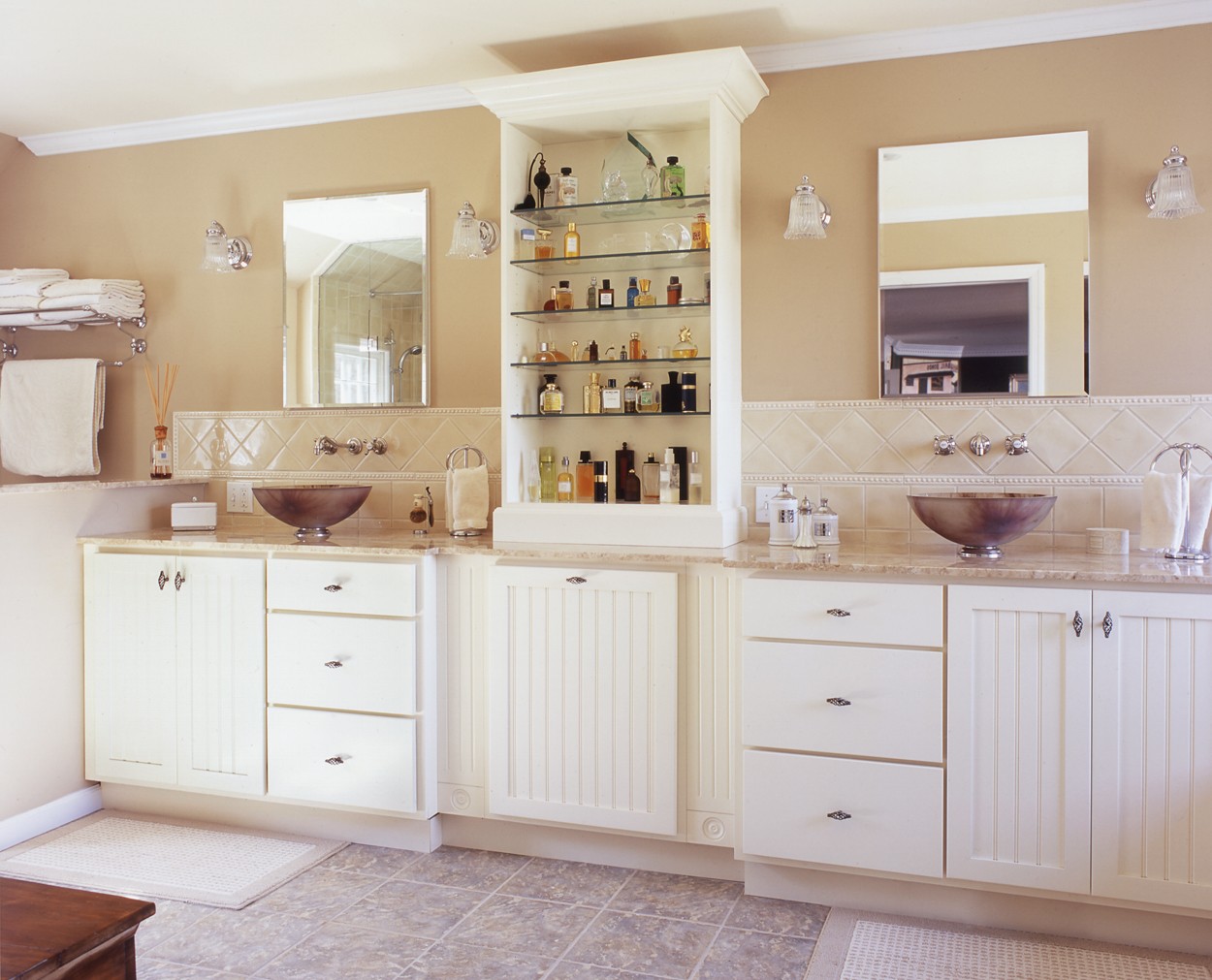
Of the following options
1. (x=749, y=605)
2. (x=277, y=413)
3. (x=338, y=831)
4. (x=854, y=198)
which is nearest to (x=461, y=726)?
(x=338, y=831)

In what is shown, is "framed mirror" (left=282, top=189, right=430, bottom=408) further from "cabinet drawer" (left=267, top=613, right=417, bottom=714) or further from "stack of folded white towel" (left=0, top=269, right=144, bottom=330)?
"cabinet drawer" (left=267, top=613, right=417, bottom=714)

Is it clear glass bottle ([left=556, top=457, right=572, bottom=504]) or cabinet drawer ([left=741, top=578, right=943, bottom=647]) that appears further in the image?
clear glass bottle ([left=556, top=457, right=572, bottom=504])

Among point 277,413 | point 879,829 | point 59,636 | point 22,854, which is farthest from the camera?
point 277,413

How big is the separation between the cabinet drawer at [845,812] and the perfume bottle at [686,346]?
1231 mm

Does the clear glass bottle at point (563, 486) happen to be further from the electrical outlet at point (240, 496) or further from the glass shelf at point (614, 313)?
the electrical outlet at point (240, 496)

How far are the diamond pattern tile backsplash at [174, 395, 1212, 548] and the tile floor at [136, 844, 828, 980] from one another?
3.73 ft

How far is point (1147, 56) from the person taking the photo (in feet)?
9.43

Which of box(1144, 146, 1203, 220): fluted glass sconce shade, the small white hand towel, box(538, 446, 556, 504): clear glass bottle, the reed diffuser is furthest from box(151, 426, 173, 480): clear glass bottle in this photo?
box(1144, 146, 1203, 220): fluted glass sconce shade

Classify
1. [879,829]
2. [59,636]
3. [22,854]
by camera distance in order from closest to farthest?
[879,829] < [22,854] < [59,636]

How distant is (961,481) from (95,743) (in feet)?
9.40

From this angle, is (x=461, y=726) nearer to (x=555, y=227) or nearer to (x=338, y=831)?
(x=338, y=831)

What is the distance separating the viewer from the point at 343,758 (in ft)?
9.91

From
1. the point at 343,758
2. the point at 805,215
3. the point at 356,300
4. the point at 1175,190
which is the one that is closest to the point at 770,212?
the point at 805,215

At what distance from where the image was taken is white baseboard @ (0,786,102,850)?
10.1 feet
